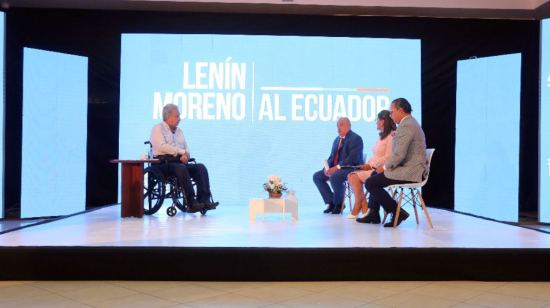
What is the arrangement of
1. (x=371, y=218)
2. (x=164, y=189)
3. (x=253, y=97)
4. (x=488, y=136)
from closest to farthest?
(x=371, y=218) < (x=164, y=189) < (x=488, y=136) < (x=253, y=97)

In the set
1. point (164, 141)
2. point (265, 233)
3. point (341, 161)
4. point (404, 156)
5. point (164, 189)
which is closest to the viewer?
point (265, 233)

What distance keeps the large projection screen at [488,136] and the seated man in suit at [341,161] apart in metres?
2.06

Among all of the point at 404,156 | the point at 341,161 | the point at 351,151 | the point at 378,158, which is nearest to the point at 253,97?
the point at 341,161

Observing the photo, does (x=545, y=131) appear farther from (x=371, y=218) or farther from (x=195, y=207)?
(x=195, y=207)

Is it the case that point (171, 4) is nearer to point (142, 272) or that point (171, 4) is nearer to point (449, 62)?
point (449, 62)

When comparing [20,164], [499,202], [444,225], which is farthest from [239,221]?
[499,202]

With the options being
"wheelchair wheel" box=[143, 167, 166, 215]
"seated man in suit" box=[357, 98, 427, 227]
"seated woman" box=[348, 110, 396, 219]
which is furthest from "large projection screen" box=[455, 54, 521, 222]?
"wheelchair wheel" box=[143, 167, 166, 215]

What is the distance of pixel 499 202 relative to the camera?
672 centimetres

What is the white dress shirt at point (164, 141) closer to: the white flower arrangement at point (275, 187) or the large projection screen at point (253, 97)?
the white flower arrangement at point (275, 187)

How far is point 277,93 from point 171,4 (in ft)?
5.63

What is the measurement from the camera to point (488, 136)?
Answer: 6.77 m

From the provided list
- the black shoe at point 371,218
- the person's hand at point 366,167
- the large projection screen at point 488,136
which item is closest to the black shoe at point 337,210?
the person's hand at point 366,167

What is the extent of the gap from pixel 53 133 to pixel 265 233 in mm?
3730

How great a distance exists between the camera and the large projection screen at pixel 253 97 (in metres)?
7.02
